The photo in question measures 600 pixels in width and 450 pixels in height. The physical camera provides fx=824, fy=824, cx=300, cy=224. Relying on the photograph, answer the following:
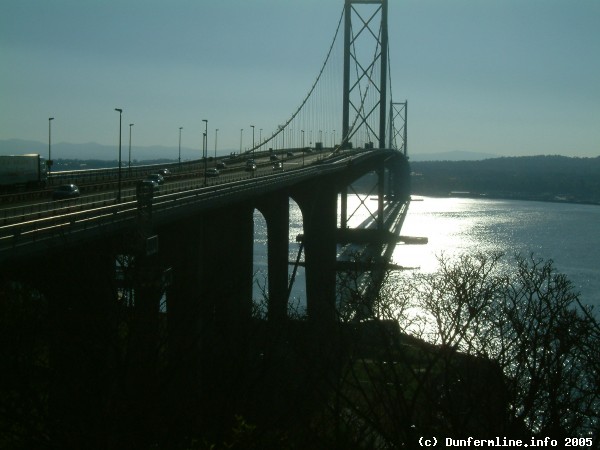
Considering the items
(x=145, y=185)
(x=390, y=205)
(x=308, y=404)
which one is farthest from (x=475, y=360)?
(x=390, y=205)

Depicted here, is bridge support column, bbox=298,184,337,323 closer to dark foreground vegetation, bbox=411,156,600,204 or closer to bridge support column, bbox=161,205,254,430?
bridge support column, bbox=161,205,254,430

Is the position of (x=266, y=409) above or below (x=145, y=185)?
below

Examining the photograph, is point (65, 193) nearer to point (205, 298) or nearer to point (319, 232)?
point (205, 298)

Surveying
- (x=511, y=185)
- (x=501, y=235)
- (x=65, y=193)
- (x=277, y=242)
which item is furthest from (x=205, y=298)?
(x=511, y=185)

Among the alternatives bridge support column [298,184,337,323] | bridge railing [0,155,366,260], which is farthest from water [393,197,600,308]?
bridge railing [0,155,366,260]

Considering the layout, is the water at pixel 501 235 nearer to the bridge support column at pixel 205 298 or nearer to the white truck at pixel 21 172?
the bridge support column at pixel 205 298

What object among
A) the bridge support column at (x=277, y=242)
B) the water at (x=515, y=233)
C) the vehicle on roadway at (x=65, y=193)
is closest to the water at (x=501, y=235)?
the water at (x=515, y=233)

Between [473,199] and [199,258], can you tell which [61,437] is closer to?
[199,258]
